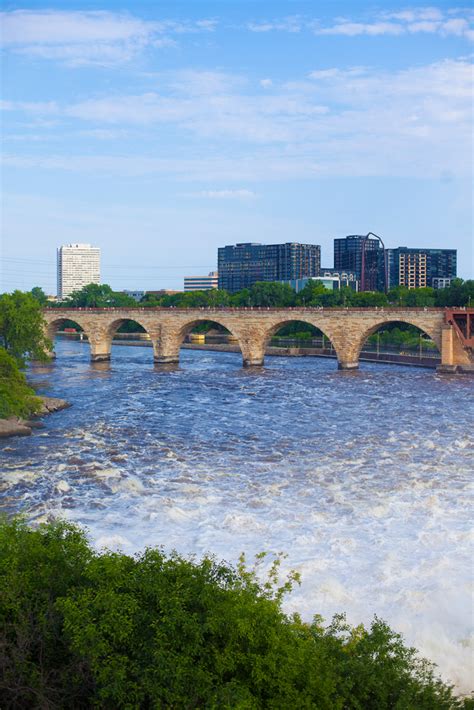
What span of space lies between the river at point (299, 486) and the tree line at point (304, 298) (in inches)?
1815

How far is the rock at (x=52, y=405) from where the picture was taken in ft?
172

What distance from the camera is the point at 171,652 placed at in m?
12.4

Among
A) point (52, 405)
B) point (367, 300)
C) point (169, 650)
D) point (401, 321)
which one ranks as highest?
point (367, 300)

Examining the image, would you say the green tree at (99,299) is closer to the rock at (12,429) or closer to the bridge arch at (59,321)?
the bridge arch at (59,321)

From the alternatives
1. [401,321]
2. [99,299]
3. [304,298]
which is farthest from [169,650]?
[99,299]

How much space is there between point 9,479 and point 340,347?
172 feet

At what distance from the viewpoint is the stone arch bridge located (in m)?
75.6

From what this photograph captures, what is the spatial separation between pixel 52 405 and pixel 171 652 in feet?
142

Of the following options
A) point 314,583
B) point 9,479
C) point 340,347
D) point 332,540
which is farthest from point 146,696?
point 340,347

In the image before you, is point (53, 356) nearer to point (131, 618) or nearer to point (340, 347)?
point (340, 347)

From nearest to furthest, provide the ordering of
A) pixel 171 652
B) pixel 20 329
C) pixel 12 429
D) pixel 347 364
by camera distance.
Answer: pixel 171 652, pixel 12 429, pixel 20 329, pixel 347 364

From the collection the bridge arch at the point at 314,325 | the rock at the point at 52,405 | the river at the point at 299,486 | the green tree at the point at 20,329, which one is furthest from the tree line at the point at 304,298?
the rock at the point at 52,405

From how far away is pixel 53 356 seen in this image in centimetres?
9812

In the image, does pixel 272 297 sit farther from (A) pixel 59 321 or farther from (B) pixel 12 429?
(B) pixel 12 429
